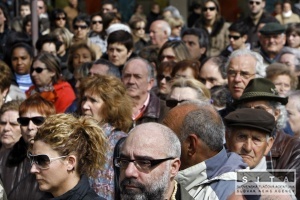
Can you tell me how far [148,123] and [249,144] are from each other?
129 centimetres

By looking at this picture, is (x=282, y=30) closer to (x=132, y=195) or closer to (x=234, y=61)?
(x=234, y=61)

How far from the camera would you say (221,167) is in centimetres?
546

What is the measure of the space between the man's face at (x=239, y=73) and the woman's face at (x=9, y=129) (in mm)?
2091

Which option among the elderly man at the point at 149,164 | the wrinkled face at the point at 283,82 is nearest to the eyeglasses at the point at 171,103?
the wrinkled face at the point at 283,82

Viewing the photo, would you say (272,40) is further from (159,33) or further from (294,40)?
(159,33)

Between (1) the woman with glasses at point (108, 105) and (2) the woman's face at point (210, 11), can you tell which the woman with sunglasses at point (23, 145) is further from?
(2) the woman's face at point (210, 11)

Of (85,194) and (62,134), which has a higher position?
(62,134)

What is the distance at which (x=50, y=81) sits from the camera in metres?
10.3

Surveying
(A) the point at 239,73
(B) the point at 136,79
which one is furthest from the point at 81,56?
(A) the point at 239,73

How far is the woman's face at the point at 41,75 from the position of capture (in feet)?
33.9

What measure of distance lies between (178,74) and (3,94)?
1.84 metres

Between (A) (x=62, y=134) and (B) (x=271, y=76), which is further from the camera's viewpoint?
(B) (x=271, y=76)

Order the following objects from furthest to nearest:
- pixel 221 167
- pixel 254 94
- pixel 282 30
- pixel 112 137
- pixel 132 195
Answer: pixel 282 30
pixel 254 94
pixel 112 137
pixel 221 167
pixel 132 195

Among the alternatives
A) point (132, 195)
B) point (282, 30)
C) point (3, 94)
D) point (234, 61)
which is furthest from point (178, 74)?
point (132, 195)
